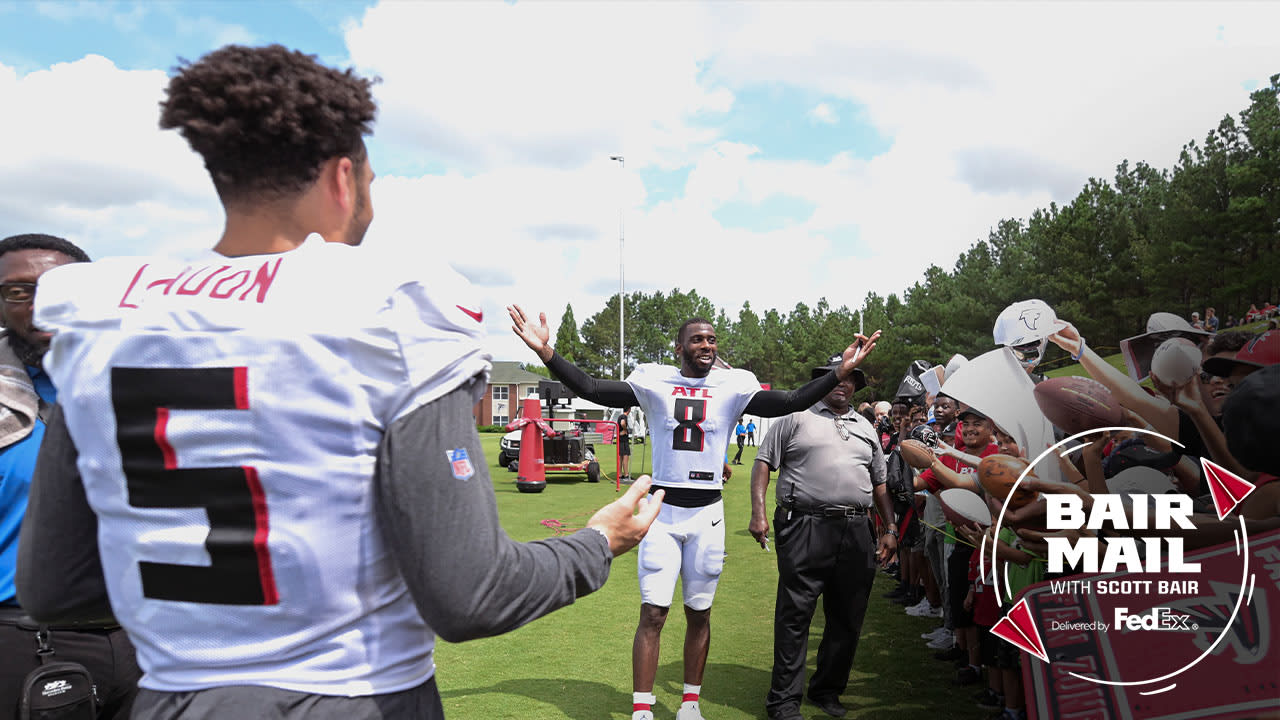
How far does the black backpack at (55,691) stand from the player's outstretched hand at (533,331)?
303 cm

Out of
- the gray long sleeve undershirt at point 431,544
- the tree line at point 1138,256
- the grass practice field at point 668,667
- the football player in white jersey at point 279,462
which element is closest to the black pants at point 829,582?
the grass practice field at point 668,667

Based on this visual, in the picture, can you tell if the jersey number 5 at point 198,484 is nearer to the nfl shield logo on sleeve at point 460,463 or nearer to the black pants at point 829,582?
the nfl shield logo on sleeve at point 460,463

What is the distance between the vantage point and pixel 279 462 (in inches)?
45.2

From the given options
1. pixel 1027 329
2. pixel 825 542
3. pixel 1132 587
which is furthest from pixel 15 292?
pixel 825 542

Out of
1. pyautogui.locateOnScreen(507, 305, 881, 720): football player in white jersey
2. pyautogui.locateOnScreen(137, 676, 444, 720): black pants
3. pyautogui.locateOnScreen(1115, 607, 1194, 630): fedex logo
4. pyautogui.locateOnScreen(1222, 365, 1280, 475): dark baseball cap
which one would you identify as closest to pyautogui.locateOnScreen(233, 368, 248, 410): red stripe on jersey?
pyautogui.locateOnScreen(137, 676, 444, 720): black pants

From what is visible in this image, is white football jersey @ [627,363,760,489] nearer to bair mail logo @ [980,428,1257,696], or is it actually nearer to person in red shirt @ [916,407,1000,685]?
person in red shirt @ [916,407,1000,685]

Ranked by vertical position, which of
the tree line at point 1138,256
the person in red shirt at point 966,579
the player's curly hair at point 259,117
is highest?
the tree line at point 1138,256

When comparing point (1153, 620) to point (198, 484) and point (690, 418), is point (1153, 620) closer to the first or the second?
point (198, 484)

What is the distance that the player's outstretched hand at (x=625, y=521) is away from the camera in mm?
1482

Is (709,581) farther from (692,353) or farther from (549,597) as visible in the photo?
(549,597)

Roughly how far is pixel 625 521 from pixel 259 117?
37.8 inches

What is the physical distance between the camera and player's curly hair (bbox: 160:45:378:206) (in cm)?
127

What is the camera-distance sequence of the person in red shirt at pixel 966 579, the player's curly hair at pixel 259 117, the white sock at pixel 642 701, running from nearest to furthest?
the player's curly hair at pixel 259 117 < the white sock at pixel 642 701 < the person in red shirt at pixel 966 579

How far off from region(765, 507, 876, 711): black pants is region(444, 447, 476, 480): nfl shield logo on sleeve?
4520mm
